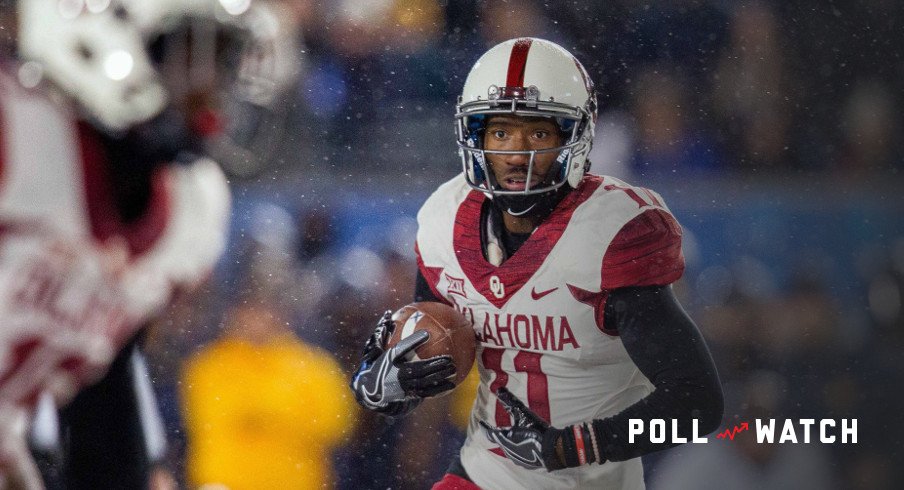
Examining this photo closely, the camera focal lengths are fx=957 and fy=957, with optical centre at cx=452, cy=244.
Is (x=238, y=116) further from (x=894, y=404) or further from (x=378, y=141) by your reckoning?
(x=894, y=404)

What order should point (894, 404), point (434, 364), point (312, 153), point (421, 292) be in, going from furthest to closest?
point (312, 153), point (894, 404), point (421, 292), point (434, 364)

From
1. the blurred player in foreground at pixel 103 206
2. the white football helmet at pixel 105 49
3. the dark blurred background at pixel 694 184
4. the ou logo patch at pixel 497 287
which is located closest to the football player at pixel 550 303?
the ou logo patch at pixel 497 287

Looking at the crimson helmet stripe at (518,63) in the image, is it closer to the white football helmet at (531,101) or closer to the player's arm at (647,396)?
the white football helmet at (531,101)

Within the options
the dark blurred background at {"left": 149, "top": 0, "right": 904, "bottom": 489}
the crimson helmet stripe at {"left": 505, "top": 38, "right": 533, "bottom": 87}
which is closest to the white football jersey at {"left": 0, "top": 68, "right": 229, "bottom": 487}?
the crimson helmet stripe at {"left": 505, "top": 38, "right": 533, "bottom": 87}

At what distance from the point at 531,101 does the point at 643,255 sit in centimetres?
35

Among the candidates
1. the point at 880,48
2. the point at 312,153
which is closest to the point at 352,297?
the point at 312,153

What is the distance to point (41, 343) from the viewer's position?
4.97ft

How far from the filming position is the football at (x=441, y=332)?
1765 mm

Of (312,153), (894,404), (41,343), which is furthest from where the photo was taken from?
(312,153)

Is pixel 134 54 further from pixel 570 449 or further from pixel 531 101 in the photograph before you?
pixel 570 449

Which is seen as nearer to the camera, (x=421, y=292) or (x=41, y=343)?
(x=41, y=343)

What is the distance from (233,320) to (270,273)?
0.18 metres

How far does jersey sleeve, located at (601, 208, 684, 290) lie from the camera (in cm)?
170

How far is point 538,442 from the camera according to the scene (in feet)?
5.71
